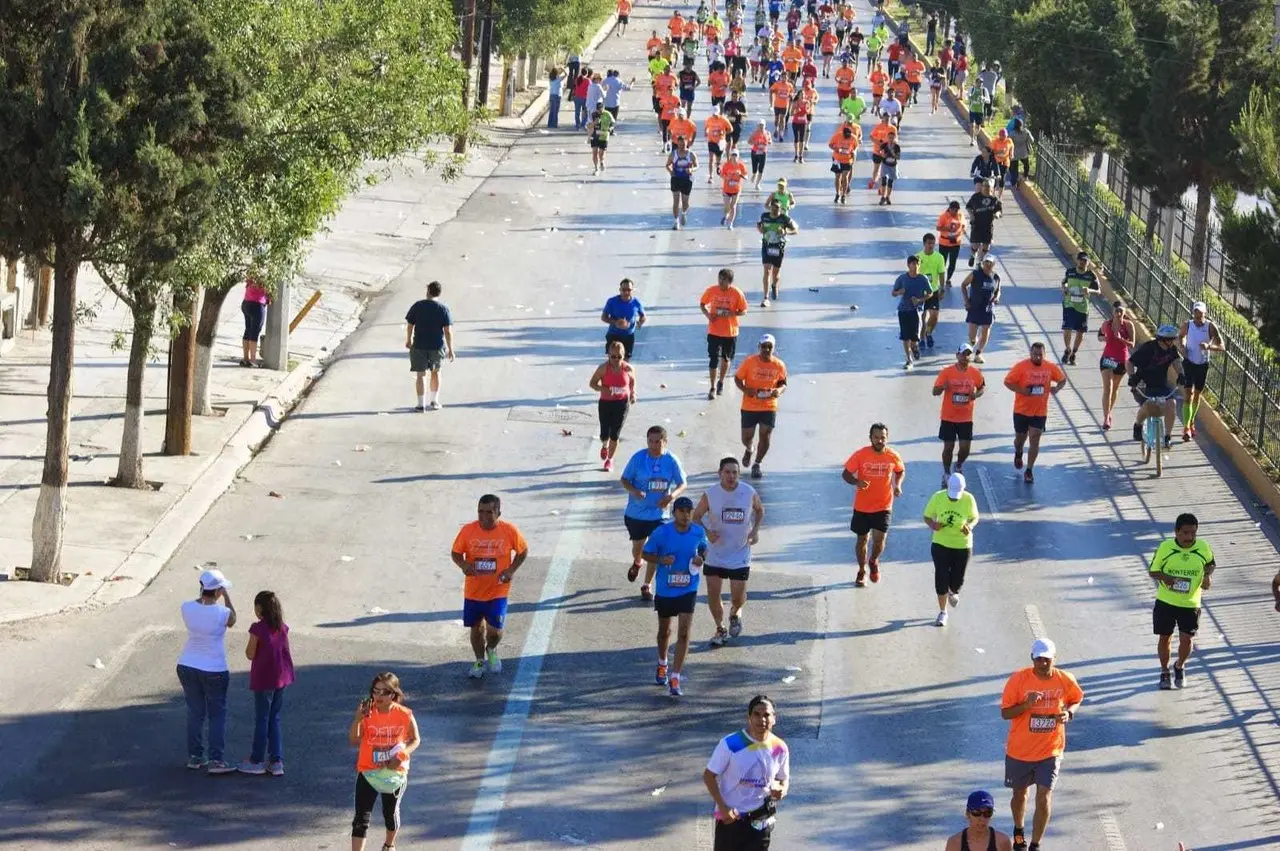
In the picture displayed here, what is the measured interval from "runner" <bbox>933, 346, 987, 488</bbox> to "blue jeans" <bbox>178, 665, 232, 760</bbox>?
9.43 meters

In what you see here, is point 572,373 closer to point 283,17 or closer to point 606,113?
point 283,17

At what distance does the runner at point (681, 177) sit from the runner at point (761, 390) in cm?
1450

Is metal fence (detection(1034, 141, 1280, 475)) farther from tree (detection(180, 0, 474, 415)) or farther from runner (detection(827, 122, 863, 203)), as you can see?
tree (detection(180, 0, 474, 415))

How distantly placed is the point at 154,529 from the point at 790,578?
5.58 m

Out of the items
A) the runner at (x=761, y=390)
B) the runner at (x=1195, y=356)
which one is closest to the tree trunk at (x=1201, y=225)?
the runner at (x=1195, y=356)

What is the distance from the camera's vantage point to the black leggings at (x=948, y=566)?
16609mm

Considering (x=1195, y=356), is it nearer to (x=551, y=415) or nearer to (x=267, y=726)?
(x=551, y=415)

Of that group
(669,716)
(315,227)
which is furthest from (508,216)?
(669,716)

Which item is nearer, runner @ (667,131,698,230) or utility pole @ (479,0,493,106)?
runner @ (667,131,698,230)

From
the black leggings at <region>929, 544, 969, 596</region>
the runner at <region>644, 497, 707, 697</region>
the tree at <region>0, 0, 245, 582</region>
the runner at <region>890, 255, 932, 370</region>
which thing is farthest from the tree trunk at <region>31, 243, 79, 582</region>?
the runner at <region>890, 255, 932, 370</region>

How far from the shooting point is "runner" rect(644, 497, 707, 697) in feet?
48.1

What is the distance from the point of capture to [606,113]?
40719mm

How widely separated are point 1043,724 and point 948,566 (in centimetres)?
410

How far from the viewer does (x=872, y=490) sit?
17625mm
